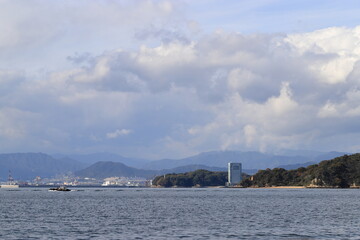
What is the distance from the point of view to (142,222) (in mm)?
123000

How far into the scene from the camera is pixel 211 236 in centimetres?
9500

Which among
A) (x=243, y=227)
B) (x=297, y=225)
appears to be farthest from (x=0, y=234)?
(x=297, y=225)

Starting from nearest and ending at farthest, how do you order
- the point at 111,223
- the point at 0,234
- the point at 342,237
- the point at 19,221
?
1. the point at 342,237
2. the point at 0,234
3. the point at 111,223
4. the point at 19,221

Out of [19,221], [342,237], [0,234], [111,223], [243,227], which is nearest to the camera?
[342,237]

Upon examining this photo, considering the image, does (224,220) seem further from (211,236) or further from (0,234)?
(0,234)

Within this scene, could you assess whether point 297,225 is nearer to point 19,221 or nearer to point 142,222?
point 142,222

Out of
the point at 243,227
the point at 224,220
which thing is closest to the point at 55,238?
the point at 243,227

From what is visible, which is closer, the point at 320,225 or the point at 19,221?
the point at 320,225

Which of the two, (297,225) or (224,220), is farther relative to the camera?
(224,220)

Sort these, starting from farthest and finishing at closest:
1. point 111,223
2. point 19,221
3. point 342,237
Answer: point 19,221
point 111,223
point 342,237

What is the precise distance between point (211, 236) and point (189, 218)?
121 ft

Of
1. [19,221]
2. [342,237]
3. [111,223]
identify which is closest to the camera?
[342,237]

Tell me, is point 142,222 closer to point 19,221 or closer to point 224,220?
point 224,220

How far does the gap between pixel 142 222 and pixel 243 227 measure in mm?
23245
